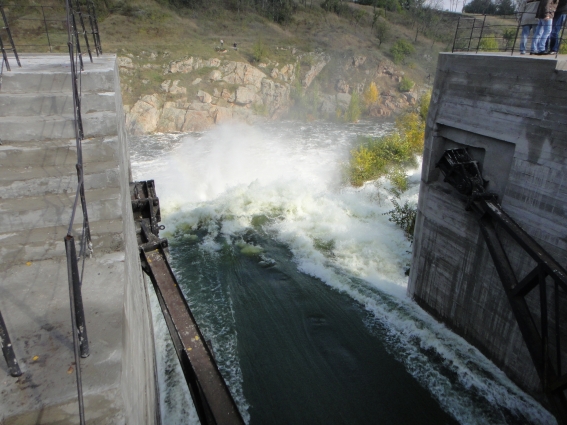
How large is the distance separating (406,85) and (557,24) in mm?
40055

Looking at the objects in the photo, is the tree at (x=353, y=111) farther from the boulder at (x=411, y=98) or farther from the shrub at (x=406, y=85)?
the shrub at (x=406, y=85)

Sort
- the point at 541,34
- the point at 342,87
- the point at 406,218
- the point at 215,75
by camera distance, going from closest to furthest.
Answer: the point at 541,34, the point at 406,218, the point at 215,75, the point at 342,87

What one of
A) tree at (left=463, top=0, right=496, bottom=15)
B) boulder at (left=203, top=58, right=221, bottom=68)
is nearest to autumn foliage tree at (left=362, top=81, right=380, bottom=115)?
boulder at (left=203, top=58, right=221, bottom=68)

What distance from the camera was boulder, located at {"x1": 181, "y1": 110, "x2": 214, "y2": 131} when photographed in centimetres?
3619

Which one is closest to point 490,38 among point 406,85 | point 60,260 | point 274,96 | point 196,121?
point 60,260

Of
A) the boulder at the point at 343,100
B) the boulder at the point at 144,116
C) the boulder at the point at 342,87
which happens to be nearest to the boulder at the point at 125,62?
the boulder at the point at 144,116

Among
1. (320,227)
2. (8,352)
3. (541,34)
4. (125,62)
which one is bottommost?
(320,227)

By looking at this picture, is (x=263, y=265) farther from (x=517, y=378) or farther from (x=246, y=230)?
(x=517, y=378)

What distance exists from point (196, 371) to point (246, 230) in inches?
489

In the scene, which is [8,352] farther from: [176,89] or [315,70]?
[315,70]

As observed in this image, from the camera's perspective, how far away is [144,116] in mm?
34812

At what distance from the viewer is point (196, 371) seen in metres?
4.76

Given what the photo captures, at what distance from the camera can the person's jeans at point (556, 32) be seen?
8938 millimetres

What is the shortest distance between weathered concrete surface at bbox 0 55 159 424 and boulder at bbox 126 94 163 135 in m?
28.6
